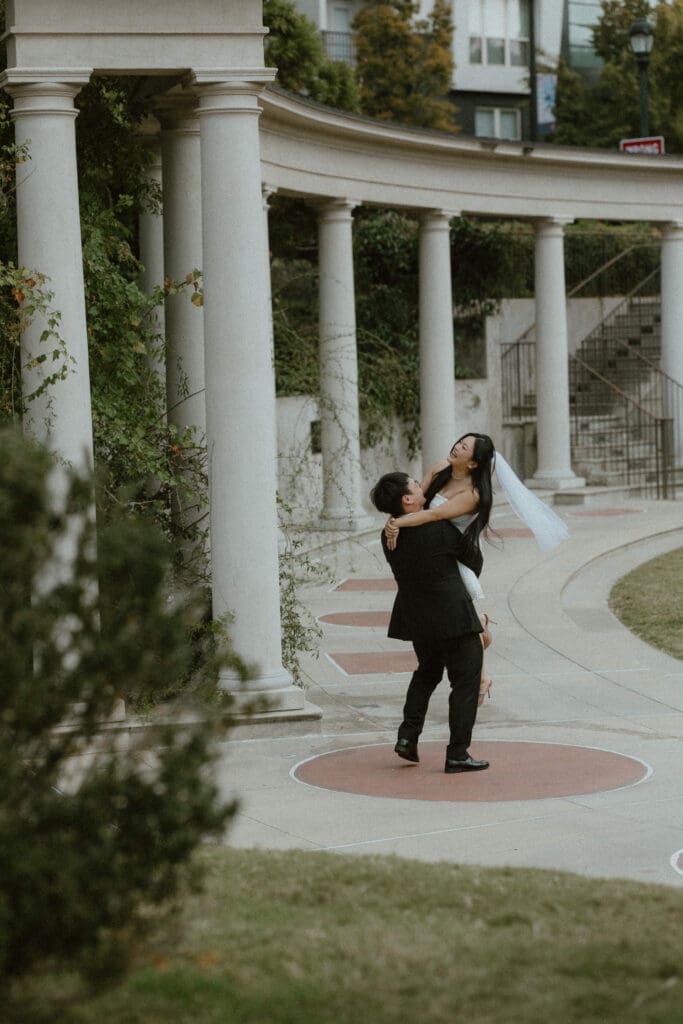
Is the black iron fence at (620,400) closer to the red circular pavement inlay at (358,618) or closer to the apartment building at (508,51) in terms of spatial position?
the red circular pavement inlay at (358,618)

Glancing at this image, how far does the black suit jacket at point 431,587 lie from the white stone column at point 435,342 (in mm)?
11970

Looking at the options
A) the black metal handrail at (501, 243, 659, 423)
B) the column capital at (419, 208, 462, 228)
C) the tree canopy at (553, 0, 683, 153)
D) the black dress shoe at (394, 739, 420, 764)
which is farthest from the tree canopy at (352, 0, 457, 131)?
the black dress shoe at (394, 739, 420, 764)

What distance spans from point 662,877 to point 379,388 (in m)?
16.9

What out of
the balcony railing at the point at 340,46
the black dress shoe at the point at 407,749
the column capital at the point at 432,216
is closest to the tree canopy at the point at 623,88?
the balcony railing at the point at 340,46

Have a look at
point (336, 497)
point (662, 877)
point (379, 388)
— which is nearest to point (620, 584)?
point (336, 497)

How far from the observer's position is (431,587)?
9.05 m

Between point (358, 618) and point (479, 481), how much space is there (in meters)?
5.66

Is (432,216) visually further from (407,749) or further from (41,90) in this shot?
(407,749)

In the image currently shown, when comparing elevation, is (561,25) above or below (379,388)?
above

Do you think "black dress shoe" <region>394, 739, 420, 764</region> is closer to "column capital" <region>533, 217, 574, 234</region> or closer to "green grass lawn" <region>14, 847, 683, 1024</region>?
"green grass lawn" <region>14, 847, 683, 1024</region>

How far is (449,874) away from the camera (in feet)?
21.3

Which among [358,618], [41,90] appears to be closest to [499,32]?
[358,618]

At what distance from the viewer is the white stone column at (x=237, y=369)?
9773mm

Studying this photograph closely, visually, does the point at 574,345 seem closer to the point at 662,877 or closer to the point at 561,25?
the point at 662,877
